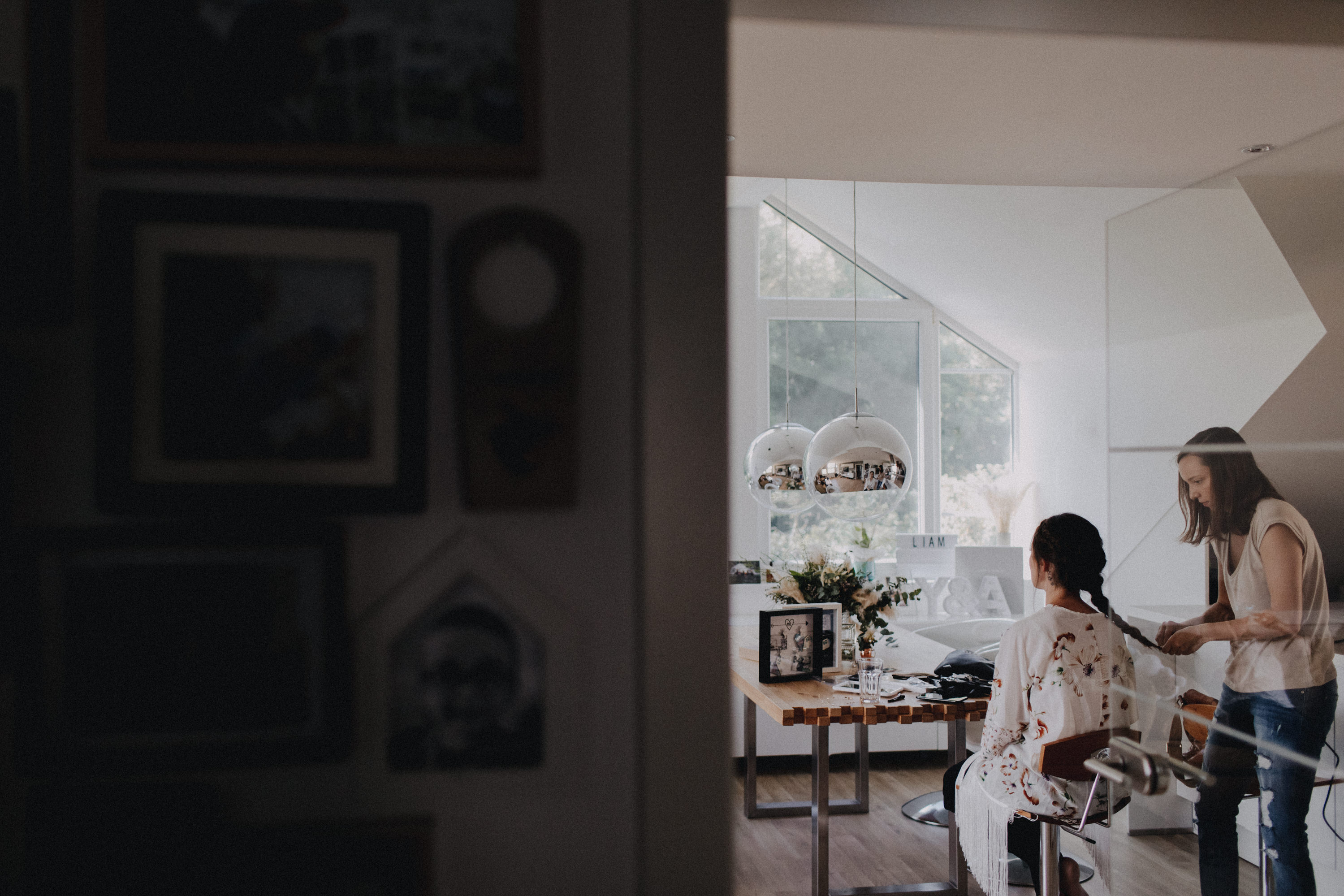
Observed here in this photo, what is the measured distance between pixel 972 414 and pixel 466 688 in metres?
6.85

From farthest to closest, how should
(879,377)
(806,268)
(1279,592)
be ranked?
(879,377), (806,268), (1279,592)

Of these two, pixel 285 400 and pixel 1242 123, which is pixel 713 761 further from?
pixel 1242 123

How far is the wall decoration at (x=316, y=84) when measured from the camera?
0.81 meters

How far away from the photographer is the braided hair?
2.62m

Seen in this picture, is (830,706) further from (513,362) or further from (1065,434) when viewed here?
(1065,434)

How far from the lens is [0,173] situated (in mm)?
793

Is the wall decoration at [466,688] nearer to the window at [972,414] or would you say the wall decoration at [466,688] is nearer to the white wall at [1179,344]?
the white wall at [1179,344]

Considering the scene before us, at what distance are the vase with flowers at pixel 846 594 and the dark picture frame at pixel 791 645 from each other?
0.38ft

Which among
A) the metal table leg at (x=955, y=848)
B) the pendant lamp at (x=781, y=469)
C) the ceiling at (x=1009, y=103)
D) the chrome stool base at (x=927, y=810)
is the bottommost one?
the chrome stool base at (x=927, y=810)

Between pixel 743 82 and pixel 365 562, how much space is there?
138 centimetres

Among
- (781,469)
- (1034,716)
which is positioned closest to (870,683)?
(1034,716)

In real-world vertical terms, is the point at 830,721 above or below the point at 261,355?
below

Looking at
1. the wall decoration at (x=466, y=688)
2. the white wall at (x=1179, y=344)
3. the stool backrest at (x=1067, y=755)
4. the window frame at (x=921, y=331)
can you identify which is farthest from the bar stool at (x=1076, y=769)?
the window frame at (x=921, y=331)

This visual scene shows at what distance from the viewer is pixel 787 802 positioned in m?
4.20
